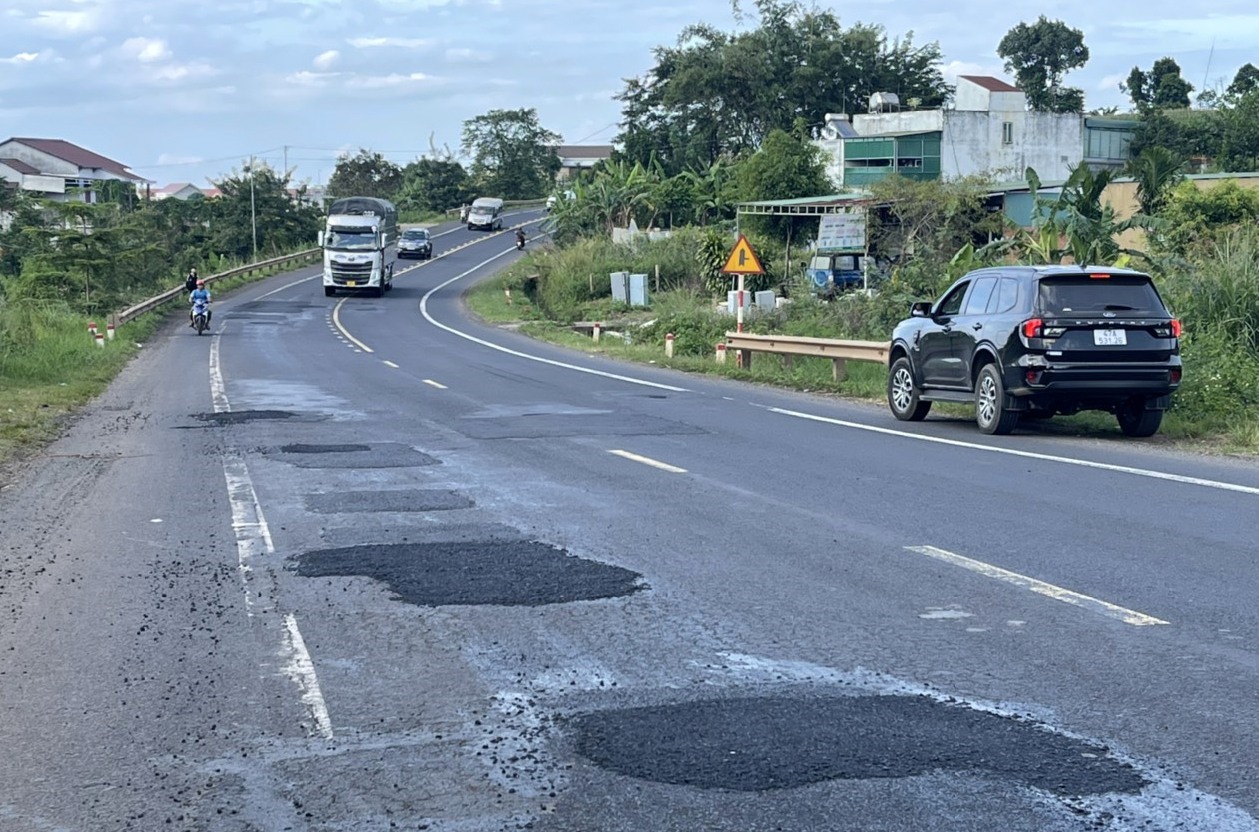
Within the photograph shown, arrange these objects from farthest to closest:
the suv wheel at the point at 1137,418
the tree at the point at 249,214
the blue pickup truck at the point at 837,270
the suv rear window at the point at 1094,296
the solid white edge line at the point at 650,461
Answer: the tree at the point at 249,214, the blue pickup truck at the point at 837,270, the suv wheel at the point at 1137,418, the suv rear window at the point at 1094,296, the solid white edge line at the point at 650,461

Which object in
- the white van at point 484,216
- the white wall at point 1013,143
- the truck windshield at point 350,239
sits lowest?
the truck windshield at point 350,239

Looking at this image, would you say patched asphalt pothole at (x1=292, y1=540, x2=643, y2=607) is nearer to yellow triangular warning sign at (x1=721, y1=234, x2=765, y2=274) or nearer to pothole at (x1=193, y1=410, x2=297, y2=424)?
pothole at (x1=193, y1=410, x2=297, y2=424)

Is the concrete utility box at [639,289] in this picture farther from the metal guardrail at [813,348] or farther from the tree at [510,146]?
the tree at [510,146]

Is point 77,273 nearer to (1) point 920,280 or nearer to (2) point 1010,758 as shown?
(1) point 920,280

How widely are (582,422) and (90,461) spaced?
5958mm

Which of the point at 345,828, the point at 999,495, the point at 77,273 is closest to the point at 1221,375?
the point at 999,495

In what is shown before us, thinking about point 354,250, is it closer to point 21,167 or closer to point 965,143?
point 965,143

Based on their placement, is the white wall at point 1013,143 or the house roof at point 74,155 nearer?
the white wall at point 1013,143

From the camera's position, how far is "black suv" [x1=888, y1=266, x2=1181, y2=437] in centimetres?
1475

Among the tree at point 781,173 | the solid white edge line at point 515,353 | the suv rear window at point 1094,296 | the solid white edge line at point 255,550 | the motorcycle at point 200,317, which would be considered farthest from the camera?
the tree at point 781,173

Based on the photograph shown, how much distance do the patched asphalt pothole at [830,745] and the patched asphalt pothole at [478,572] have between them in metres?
2.18

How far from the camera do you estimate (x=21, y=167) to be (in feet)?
385

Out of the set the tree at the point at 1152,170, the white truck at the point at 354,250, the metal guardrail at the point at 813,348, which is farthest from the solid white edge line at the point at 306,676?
the white truck at the point at 354,250

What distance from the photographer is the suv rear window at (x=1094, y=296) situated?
1493 centimetres
